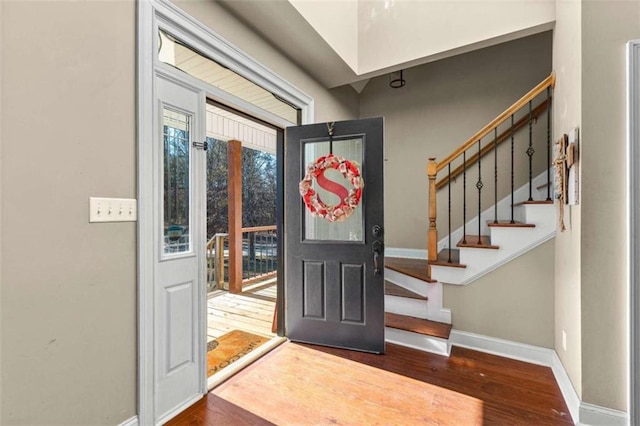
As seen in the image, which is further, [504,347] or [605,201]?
[504,347]

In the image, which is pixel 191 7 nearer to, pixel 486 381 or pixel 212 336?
pixel 212 336

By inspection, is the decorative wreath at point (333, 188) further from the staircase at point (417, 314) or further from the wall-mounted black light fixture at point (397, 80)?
the wall-mounted black light fixture at point (397, 80)

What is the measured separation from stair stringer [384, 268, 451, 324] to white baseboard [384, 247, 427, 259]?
976 mm

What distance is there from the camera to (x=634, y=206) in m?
1.62

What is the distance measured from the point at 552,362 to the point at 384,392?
1408 millimetres

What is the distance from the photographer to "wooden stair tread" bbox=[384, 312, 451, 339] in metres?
2.64

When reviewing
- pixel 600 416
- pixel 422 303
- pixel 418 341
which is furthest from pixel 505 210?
pixel 600 416

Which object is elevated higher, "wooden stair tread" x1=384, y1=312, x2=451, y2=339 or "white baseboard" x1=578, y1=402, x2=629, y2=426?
"wooden stair tread" x1=384, y1=312, x2=451, y2=339

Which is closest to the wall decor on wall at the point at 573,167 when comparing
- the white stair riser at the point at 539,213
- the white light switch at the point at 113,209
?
the white stair riser at the point at 539,213

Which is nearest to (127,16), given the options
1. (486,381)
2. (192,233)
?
(192,233)

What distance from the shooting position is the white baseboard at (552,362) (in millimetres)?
1699

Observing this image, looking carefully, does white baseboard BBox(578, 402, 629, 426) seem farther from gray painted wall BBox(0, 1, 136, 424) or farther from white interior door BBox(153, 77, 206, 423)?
gray painted wall BBox(0, 1, 136, 424)

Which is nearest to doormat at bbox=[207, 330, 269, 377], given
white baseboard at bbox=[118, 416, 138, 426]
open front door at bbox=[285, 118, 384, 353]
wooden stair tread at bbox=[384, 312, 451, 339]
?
open front door at bbox=[285, 118, 384, 353]

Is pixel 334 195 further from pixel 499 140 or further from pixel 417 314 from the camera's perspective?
pixel 499 140
